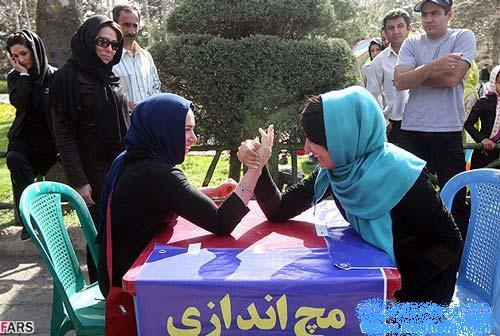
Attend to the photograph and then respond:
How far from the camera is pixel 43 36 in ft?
16.2

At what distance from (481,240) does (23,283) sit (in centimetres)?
301

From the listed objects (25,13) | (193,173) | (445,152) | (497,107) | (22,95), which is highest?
(25,13)

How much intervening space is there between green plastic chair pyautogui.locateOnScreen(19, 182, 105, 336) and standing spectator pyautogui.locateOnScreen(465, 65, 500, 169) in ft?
12.2

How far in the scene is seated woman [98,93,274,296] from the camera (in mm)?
1917

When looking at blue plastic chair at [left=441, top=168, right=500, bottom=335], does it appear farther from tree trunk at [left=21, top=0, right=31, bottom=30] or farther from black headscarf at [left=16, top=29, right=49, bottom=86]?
tree trunk at [left=21, top=0, right=31, bottom=30]

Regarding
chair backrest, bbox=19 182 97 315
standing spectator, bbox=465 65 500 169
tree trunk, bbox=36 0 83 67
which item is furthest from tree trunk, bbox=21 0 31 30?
chair backrest, bbox=19 182 97 315

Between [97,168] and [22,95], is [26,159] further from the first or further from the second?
[97,168]

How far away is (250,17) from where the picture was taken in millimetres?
4629

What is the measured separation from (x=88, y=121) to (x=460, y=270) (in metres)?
2.25

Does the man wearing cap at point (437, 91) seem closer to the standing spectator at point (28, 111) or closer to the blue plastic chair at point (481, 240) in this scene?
the blue plastic chair at point (481, 240)

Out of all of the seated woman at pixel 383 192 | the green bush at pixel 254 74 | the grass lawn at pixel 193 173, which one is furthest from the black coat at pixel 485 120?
the seated woman at pixel 383 192

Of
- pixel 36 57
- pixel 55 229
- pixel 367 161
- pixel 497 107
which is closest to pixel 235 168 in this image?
pixel 36 57

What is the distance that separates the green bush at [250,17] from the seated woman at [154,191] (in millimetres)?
2807

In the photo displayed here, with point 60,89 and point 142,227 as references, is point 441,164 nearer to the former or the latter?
point 142,227
